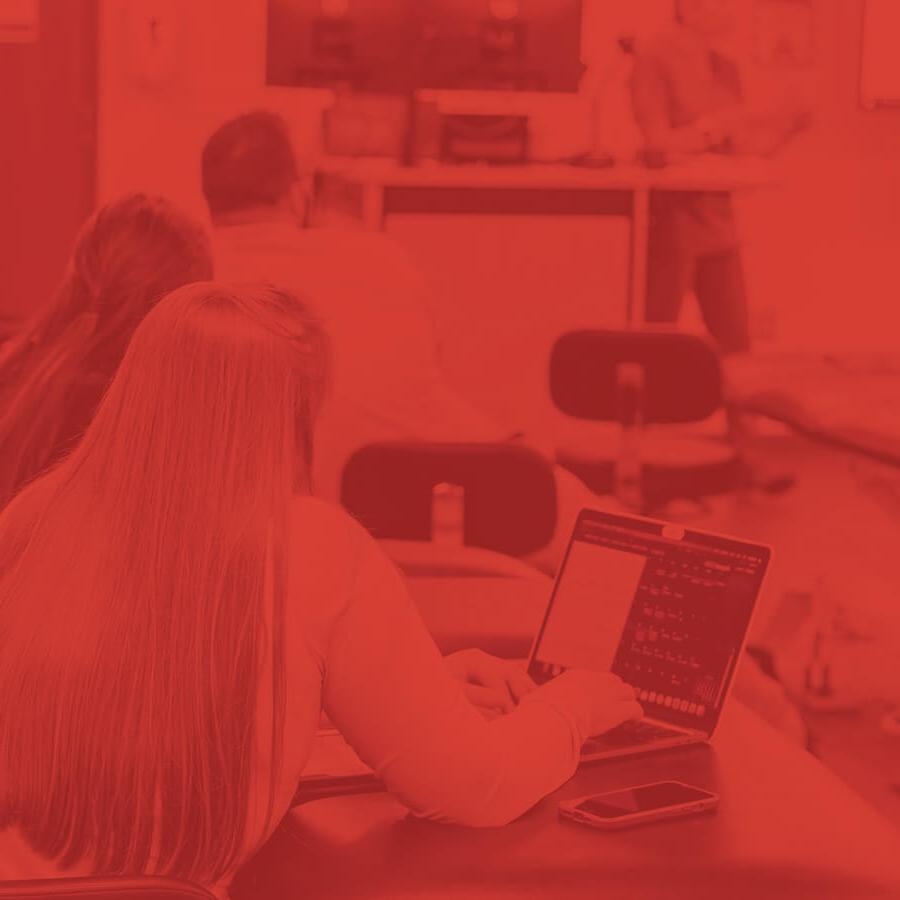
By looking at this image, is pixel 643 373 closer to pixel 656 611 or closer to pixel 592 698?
pixel 656 611

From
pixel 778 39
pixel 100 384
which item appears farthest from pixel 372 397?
pixel 778 39

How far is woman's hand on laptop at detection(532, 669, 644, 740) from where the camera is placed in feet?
4.50

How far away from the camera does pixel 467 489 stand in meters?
2.75

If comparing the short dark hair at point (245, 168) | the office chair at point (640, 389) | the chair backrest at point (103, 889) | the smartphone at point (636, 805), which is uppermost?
the short dark hair at point (245, 168)

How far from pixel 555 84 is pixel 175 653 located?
167 inches

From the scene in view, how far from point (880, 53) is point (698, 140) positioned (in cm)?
114

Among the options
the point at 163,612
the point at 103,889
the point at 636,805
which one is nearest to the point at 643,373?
the point at 636,805

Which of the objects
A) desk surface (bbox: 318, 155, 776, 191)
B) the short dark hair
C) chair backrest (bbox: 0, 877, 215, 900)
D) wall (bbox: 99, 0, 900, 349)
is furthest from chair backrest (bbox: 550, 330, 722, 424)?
chair backrest (bbox: 0, 877, 215, 900)

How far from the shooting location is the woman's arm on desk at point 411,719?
3.96 feet

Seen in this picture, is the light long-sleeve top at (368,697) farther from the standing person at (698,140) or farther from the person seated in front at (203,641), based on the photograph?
the standing person at (698,140)

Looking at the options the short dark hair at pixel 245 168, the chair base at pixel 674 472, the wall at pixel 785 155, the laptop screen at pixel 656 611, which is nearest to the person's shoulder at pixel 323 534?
the laptop screen at pixel 656 611

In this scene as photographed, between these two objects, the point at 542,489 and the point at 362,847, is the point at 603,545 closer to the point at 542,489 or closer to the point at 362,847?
the point at 362,847

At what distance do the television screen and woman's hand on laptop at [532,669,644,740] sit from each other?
385 centimetres

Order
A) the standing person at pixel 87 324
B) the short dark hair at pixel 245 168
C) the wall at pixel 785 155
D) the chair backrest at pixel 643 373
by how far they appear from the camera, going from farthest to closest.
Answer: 1. the wall at pixel 785 155
2. the chair backrest at pixel 643 373
3. the short dark hair at pixel 245 168
4. the standing person at pixel 87 324
